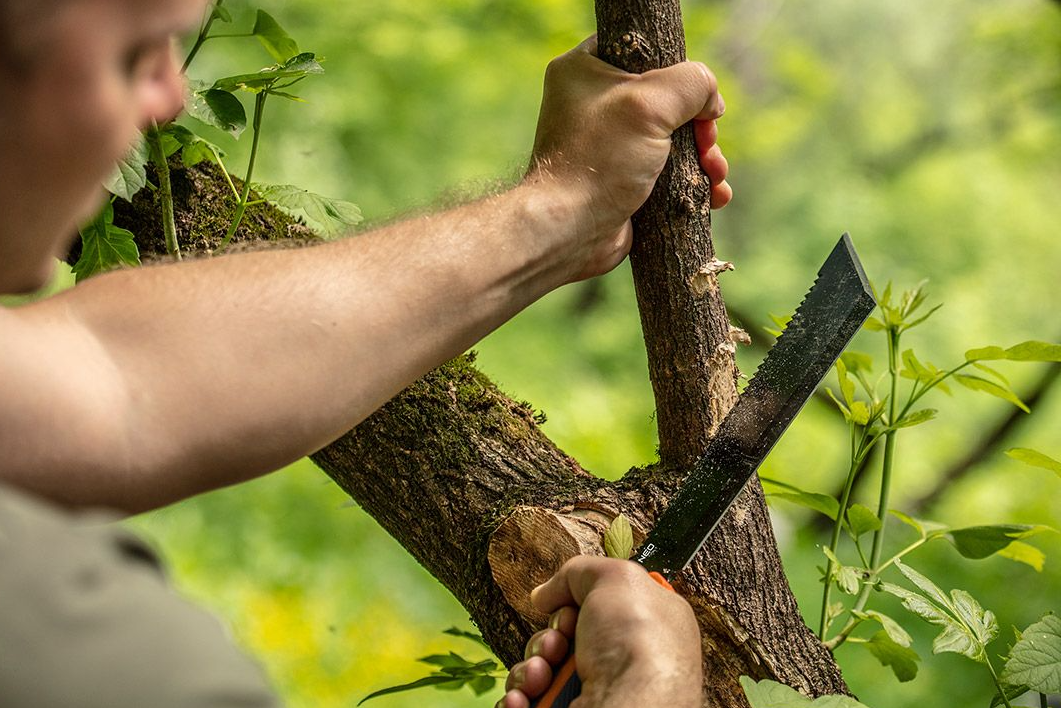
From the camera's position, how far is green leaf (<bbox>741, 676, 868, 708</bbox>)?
0.72 meters

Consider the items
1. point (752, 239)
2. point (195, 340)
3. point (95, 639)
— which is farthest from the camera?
point (752, 239)

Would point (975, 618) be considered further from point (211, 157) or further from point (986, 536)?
point (211, 157)

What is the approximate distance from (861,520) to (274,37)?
29.2 inches

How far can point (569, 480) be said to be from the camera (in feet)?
3.03

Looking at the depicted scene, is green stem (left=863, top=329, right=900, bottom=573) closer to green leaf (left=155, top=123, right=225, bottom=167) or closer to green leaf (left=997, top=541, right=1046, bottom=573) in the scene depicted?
green leaf (left=997, top=541, right=1046, bottom=573)

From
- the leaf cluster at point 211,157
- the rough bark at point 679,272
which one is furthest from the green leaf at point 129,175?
the rough bark at point 679,272

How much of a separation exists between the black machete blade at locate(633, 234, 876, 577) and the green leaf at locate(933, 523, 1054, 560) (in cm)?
25

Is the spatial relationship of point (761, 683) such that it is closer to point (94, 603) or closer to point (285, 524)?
point (94, 603)

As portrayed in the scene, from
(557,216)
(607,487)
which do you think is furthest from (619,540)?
(557,216)

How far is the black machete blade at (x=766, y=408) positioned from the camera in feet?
2.65

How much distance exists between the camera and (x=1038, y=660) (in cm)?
80

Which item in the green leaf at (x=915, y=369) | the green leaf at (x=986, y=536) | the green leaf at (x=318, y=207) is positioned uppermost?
the green leaf at (x=915, y=369)

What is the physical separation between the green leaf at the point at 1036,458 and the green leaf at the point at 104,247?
0.81m

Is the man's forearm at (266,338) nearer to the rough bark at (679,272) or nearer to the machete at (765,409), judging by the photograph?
the rough bark at (679,272)
